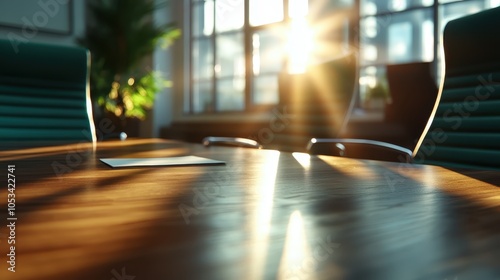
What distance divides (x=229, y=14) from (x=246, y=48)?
1.79ft

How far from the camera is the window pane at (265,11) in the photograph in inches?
196

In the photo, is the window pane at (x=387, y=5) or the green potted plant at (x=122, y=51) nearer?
the window pane at (x=387, y=5)

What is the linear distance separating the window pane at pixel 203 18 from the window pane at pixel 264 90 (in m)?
1.01

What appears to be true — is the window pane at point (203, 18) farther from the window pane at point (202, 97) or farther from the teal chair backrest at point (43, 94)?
the teal chair backrest at point (43, 94)

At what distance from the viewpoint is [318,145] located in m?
1.79

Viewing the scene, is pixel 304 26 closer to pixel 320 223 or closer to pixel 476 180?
pixel 476 180

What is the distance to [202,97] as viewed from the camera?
5.82m

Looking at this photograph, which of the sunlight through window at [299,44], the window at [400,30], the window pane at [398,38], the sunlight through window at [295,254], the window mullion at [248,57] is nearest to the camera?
the sunlight through window at [295,254]

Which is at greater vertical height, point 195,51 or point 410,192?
point 195,51

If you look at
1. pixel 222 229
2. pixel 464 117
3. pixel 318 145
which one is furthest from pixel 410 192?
pixel 318 145

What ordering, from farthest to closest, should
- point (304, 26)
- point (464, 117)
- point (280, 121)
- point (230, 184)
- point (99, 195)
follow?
1. point (304, 26)
2. point (280, 121)
3. point (464, 117)
4. point (230, 184)
5. point (99, 195)

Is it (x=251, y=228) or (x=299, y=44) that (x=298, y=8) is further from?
(x=251, y=228)

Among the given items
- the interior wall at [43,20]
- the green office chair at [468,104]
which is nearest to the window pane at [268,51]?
the interior wall at [43,20]

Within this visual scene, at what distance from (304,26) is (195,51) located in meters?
1.76
